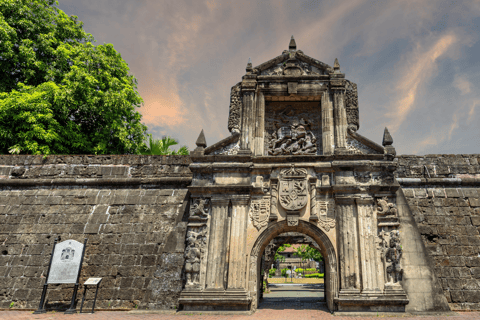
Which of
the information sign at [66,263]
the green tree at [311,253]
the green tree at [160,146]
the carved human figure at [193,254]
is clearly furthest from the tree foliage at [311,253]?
the information sign at [66,263]

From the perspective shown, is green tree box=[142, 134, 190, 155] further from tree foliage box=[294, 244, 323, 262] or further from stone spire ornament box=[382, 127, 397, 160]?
tree foliage box=[294, 244, 323, 262]

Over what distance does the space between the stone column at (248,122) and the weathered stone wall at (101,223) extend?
235cm

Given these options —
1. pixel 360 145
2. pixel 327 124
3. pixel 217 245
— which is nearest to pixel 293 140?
pixel 327 124

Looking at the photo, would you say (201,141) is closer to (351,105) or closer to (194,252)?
(194,252)

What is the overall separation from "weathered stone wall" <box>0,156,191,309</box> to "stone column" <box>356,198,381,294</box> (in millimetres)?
4861

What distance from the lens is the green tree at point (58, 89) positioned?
13211 mm

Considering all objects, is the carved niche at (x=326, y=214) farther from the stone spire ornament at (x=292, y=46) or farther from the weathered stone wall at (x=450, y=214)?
the stone spire ornament at (x=292, y=46)

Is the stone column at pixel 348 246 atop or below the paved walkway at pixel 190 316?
atop

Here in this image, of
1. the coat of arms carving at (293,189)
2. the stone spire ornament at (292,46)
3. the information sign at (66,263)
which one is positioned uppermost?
the stone spire ornament at (292,46)

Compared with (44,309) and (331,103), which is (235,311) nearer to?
(44,309)

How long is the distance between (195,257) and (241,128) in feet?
13.3

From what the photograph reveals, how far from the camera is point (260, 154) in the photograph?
9.46m

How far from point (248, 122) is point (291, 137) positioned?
144 cm

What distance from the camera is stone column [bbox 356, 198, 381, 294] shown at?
7.95m
